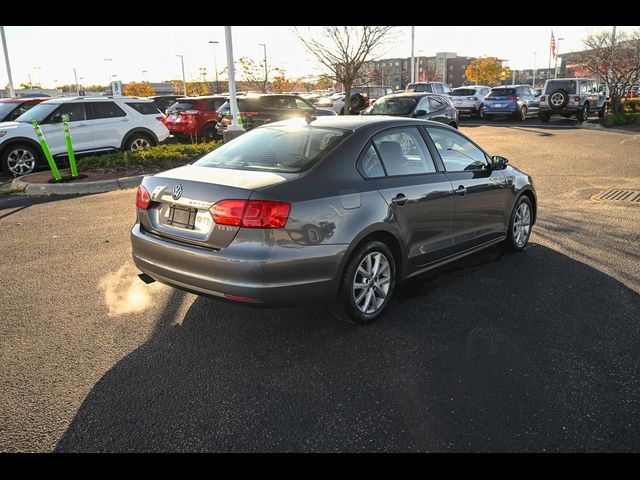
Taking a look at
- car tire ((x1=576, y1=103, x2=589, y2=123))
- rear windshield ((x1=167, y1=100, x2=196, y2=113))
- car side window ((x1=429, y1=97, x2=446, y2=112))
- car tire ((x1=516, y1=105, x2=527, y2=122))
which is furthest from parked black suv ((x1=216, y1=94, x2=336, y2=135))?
car tire ((x1=516, y1=105, x2=527, y2=122))

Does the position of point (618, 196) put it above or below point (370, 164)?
below

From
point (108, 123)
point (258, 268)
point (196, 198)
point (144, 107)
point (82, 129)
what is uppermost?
point (144, 107)

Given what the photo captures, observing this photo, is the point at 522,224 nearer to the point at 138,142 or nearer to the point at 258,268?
the point at 258,268

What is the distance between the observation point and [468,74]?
270 feet

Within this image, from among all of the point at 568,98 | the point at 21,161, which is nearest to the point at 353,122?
the point at 21,161

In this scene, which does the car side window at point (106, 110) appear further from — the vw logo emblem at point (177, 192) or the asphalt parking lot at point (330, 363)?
the vw logo emblem at point (177, 192)

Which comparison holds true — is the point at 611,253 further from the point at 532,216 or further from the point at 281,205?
the point at 281,205

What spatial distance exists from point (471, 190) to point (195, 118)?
13.7 m

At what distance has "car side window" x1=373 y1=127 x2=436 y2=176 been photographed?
14.4ft

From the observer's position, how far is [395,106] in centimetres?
1498

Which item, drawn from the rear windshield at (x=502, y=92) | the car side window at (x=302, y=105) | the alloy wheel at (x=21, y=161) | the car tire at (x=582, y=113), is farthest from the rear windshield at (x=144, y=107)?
the rear windshield at (x=502, y=92)

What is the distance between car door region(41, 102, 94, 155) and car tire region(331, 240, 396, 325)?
10.1 meters

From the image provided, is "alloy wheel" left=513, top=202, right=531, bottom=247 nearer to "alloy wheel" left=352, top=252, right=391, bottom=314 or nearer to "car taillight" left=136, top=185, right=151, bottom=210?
"alloy wheel" left=352, top=252, right=391, bottom=314

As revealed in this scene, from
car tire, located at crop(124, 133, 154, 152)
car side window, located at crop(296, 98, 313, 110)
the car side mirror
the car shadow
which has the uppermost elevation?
car side window, located at crop(296, 98, 313, 110)
